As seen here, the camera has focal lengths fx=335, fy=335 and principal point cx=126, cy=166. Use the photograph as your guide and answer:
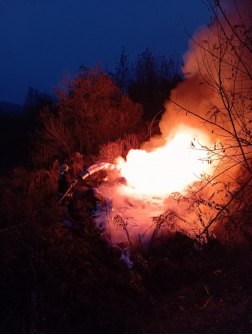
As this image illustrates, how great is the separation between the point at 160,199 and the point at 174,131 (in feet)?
8.46

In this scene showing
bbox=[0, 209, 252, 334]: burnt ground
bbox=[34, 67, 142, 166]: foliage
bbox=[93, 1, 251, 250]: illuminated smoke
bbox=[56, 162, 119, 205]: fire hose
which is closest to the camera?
bbox=[0, 209, 252, 334]: burnt ground

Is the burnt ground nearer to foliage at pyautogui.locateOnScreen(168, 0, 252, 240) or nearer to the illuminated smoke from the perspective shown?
foliage at pyautogui.locateOnScreen(168, 0, 252, 240)

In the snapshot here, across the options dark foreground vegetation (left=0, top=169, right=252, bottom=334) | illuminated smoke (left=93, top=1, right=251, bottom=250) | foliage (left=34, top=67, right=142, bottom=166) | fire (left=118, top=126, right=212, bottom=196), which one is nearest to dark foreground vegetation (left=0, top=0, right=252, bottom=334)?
dark foreground vegetation (left=0, top=169, right=252, bottom=334)

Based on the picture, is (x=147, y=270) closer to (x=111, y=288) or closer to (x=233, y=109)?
(x=111, y=288)

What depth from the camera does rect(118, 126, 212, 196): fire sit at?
30.1 feet

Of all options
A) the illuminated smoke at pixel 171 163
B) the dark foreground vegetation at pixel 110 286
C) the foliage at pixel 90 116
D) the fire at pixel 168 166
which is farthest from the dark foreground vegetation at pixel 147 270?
the foliage at pixel 90 116

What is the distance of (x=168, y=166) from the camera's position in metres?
9.73

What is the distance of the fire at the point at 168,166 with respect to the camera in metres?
9.17

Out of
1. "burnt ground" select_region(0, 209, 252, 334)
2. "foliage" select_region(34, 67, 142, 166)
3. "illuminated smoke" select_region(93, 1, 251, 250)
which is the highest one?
"foliage" select_region(34, 67, 142, 166)

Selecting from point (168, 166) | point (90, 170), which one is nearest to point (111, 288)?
point (90, 170)

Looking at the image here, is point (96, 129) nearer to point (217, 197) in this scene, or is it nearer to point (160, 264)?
point (217, 197)

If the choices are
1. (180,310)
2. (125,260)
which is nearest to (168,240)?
(125,260)

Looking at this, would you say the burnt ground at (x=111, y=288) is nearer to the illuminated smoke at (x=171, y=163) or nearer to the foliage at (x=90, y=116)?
the illuminated smoke at (x=171, y=163)

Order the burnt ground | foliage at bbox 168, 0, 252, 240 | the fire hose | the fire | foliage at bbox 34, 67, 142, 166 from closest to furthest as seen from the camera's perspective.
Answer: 1. the burnt ground
2. foliage at bbox 168, 0, 252, 240
3. the fire hose
4. the fire
5. foliage at bbox 34, 67, 142, 166
